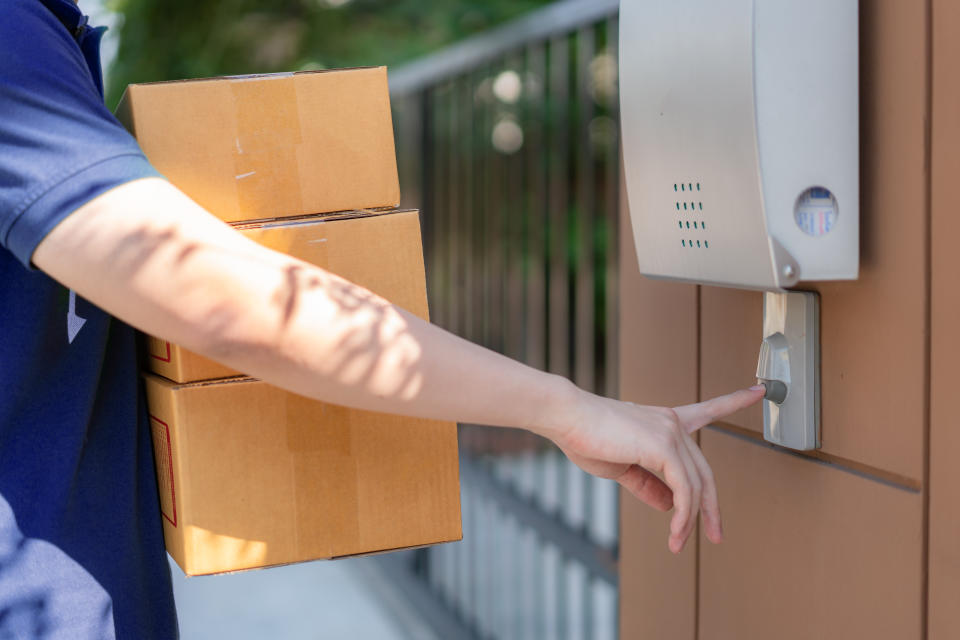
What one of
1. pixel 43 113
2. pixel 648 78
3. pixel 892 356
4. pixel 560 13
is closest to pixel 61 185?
pixel 43 113

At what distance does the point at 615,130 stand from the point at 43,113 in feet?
8.29

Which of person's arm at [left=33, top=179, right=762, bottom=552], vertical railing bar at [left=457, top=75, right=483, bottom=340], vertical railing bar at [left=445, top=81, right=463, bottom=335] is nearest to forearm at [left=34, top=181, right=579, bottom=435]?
person's arm at [left=33, top=179, right=762, bottom=552]

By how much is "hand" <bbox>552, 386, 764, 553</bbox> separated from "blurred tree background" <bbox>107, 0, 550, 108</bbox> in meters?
6.21

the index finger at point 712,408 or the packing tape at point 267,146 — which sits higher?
the packing tape at point 267,146

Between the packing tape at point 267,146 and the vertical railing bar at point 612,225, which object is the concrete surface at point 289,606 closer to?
the vertical railing bar at point 612,225

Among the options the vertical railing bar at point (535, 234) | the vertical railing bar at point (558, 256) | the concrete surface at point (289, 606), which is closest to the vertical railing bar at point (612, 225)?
the vertical railing bar at point (558, 256)

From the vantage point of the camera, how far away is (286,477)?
1160 mm

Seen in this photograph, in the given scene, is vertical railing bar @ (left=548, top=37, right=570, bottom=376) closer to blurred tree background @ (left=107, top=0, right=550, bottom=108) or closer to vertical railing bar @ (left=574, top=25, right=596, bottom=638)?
vertical railing bar @ (left=574, top=25, right=596, bottom=638)

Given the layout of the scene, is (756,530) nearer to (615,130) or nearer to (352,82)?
(352,82)

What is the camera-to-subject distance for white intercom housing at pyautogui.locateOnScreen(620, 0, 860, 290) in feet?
3.59

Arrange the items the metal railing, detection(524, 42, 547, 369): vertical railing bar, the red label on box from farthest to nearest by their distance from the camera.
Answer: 1. detection(524, 42, 547, 369): vertical railing bar
2. the metal railing
3. the red label on box

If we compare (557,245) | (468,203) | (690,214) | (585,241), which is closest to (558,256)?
(557,245)

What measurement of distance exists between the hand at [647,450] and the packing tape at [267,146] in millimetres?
438

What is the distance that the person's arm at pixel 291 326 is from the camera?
35.5 inches
